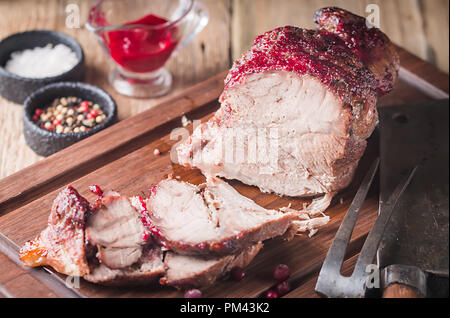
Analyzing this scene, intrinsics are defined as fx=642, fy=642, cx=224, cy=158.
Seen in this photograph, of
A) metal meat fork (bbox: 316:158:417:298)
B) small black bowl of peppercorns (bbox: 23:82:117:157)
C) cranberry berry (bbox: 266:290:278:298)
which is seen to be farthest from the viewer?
small black bowl of peppercorns (bbox: 23:82:117:157)

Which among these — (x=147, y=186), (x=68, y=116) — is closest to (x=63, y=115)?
(x=68, y=116)

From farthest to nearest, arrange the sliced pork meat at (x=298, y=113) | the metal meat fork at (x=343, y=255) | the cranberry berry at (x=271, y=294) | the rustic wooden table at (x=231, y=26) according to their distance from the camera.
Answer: the rustic wooden table at (x=231, y=26)
the sliced pork meat at (x=298, y=113)
the cranberry berry at (x=271, y=294)
the metal meat fork at (x=343, y=255)

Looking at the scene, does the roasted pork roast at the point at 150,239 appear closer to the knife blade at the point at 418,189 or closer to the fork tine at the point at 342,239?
the fork tine at the point at 342,239

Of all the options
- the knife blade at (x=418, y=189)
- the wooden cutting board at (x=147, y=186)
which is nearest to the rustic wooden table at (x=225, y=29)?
the wooden cutting board at (x=147, y=186)

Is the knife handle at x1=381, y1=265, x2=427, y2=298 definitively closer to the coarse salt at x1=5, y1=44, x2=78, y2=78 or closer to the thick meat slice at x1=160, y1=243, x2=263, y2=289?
the thick meat slice at x1=160, y1=243, x2=263, y2=289

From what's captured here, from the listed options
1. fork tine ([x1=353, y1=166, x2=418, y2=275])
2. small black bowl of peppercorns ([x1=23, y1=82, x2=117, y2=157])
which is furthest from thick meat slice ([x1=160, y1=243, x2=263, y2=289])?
small black bowl of peppercorns ([x1=23, y1=82, x2=117, y2=157])

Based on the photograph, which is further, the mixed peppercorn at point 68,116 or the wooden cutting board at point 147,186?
the mixed peppercorn at point 68,116

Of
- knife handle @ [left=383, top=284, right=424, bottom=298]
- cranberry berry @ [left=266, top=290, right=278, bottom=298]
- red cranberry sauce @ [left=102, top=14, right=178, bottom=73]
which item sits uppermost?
red cranberry sauce @ [left=102, top=14, right=178, bottom=73]

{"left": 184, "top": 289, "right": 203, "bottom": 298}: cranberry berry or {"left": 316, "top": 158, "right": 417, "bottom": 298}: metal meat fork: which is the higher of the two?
{"left": 316, "top": 158, "right": 417, "bottom": 298}: metal meat fork
